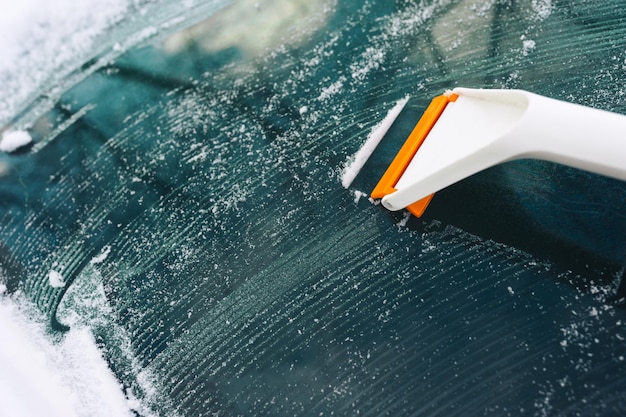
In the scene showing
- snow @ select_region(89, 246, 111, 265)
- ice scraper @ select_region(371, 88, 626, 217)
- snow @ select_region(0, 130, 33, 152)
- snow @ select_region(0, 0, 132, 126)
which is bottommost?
ice scraper @ select_region(371, 88, 626, 217)

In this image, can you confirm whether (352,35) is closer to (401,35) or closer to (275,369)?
(401,35)

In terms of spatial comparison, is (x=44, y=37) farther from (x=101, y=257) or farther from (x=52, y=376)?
(x=52, y=376)

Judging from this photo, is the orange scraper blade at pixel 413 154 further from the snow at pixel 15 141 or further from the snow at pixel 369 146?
the snow at pixel 15 141

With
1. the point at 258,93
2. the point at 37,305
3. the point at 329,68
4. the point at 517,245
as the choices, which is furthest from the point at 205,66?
the point at 517,245

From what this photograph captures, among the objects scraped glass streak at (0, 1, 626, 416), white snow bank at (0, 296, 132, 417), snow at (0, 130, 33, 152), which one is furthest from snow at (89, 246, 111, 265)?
snow at (0, 130, 33, 152)

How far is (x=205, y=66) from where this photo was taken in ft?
3.63

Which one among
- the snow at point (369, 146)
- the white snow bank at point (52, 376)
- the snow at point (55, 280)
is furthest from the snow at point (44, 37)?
the snow at point (369, 146)

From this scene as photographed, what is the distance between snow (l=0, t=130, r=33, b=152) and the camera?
1082 millimetres

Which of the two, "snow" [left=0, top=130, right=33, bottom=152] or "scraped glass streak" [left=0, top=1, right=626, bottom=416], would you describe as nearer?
"scraped glass streak" [left=0, top=1, right=626, bottom=416]

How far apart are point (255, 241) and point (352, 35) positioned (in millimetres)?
526

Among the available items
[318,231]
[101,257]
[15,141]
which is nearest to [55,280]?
[101,257]

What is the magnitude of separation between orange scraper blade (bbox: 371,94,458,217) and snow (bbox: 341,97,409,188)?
0.06 m

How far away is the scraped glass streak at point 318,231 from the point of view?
0.79m

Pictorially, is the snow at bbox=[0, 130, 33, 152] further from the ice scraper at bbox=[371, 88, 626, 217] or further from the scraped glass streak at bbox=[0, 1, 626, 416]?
the ice scraper at bbox=[371, 88, 626, 217]
